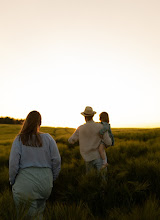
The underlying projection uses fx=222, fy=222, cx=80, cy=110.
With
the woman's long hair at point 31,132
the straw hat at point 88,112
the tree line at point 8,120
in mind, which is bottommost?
the woman's long hair at point 31,132

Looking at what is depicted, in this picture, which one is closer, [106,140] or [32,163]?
[32,163]

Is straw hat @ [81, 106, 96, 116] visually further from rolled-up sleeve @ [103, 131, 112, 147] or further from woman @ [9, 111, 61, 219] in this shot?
woman @ [9, 111, 61, 219]

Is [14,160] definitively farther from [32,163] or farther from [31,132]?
[31,132]

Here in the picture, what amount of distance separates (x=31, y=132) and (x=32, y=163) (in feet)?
1.51

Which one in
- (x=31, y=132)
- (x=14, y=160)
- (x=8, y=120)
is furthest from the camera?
(x=8, y=120)

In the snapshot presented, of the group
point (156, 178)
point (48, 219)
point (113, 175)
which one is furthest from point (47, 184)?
point (156, 178)

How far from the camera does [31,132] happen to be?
11.1 feet

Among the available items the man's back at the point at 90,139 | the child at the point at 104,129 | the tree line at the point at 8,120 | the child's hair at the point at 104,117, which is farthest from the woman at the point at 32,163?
the tree line at the point at 8,120

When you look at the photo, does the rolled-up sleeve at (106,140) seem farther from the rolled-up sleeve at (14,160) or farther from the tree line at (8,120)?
the tree line at (8,120)

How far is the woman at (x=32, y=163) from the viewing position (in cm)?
316

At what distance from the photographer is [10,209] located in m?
2.58

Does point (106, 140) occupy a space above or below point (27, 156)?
above

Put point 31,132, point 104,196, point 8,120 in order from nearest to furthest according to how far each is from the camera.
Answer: point 31,132
point 104,196
point 8,120

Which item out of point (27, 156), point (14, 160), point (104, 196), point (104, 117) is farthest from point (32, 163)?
point (104, 117)
